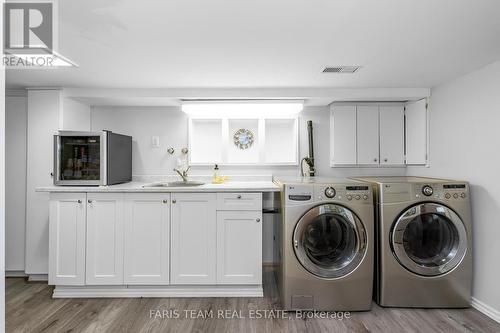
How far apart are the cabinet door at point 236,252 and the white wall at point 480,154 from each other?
1885mm

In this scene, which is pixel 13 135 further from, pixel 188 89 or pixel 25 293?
pixel 188 89

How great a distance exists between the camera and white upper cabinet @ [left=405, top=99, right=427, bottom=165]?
290 cm

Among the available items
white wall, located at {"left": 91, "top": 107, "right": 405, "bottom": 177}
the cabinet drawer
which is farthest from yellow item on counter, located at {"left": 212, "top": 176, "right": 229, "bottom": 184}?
the cabinet drawer

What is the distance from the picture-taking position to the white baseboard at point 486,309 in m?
2.13

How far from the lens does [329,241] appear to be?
7.73 ft

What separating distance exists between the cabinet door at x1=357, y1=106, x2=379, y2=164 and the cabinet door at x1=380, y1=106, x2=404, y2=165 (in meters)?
0.07

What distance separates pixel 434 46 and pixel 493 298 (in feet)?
6.68

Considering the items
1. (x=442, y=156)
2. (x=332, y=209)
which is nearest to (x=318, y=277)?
(x=332, y=209)

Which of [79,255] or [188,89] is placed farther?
[188,89]

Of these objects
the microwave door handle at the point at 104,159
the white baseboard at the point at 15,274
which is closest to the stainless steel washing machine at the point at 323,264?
the microwave door handle at the point at 104,159

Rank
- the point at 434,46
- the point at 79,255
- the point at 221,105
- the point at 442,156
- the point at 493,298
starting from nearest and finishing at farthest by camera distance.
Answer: the point at 434,46 < the point at 493,298 < the point at 79,255 < the point at 442,156 < the point at 221,105

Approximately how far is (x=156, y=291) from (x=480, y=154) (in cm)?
311

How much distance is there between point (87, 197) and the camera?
2494 millimetres

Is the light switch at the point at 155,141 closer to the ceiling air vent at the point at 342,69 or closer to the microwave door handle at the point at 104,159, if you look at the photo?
the microwave door handle at the point at 104,159
